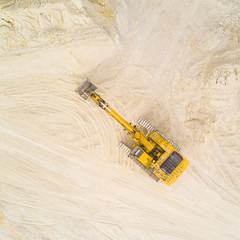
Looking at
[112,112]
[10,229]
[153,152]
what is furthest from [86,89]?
[10,229]

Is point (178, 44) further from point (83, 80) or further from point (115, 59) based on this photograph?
point (83, 80)

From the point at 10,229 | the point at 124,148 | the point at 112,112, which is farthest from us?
the point at 10,229

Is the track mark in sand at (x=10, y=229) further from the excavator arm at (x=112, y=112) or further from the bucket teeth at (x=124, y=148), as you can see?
the excavator arm at (x=112, y=112)

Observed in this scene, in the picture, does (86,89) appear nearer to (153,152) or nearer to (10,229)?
(153,152)

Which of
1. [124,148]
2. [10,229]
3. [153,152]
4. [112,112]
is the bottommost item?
[10,229]

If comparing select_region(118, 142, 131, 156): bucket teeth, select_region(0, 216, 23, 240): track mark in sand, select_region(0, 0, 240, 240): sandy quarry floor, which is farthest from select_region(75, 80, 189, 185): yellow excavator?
select_region(0, 216, 23, 240): track mark in sand

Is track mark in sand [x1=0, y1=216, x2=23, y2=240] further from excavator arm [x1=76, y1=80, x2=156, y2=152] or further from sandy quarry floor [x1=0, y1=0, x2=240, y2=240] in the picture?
excavator arm [x1=76, y1=80, x2=156, y2=152]

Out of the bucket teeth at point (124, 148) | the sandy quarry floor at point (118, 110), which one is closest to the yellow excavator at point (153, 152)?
the bucket teeth at point (124, 148)
